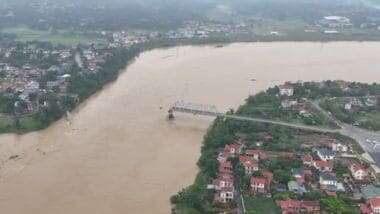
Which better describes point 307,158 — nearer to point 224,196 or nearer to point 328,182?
point 328,182

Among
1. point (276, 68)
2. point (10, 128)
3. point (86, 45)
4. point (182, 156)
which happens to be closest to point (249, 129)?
point (182, 156)

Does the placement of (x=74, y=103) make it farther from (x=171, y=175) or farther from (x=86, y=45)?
(x=86, y=45)

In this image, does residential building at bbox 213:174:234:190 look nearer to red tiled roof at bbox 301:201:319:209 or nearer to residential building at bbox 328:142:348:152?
red tiled roof at bbox 301:201:319:209

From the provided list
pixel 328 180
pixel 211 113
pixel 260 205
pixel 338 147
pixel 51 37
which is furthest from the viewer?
pixel 51 37

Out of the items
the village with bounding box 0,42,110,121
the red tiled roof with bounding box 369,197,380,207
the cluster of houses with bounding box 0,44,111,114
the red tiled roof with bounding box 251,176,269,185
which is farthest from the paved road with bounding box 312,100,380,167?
the cluster of houses with bounding box 0,44,111,114

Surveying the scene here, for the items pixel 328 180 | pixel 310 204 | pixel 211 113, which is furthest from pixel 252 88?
pixel 310 204
